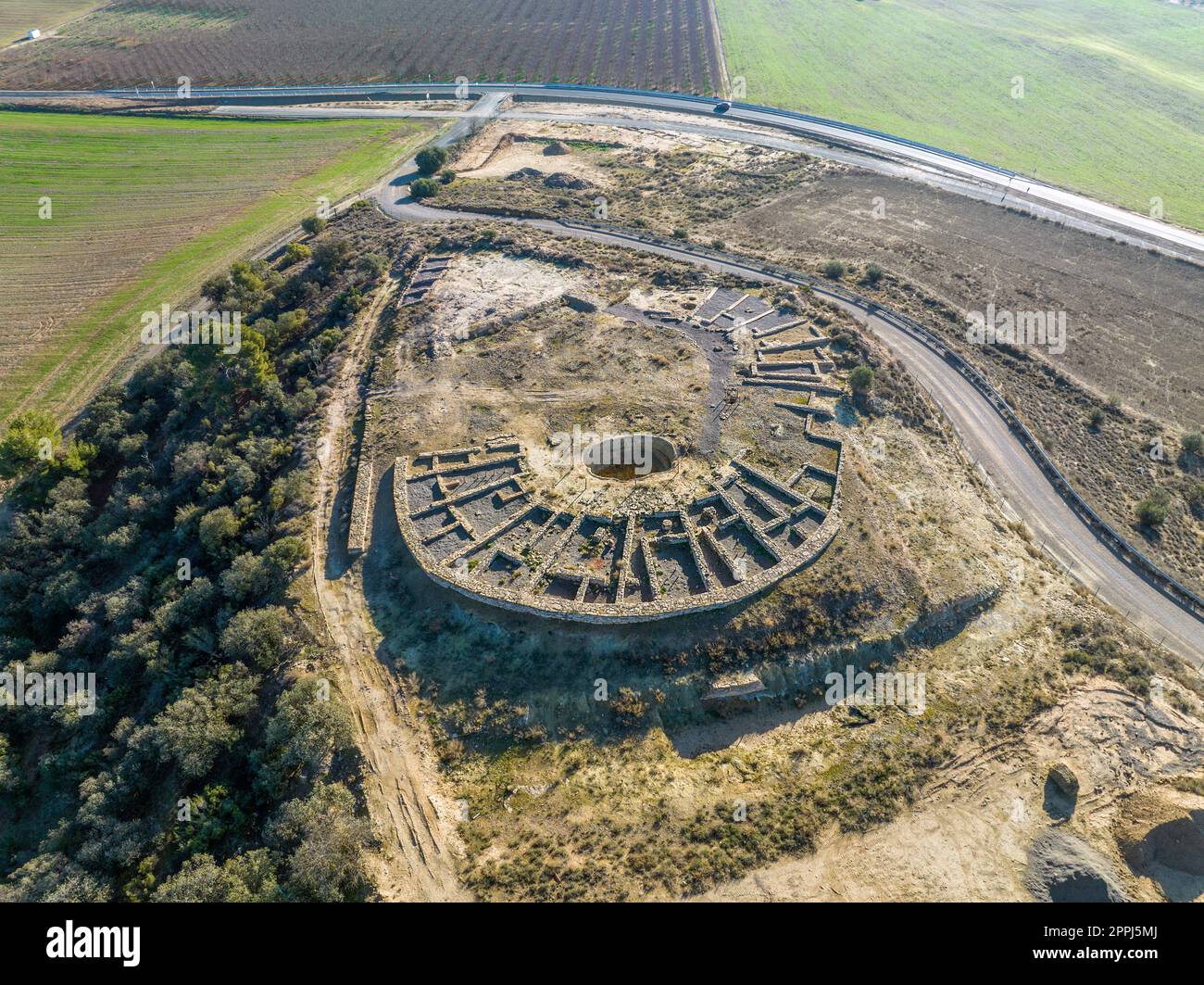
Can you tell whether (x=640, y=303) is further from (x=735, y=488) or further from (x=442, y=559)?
(x=442, y=559)

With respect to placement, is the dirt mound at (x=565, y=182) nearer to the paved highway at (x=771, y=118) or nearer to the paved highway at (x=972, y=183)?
the paved highway at (x=972, y=183)

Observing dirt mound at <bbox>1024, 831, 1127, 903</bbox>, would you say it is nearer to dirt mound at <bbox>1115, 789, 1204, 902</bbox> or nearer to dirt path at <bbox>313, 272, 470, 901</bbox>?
dirt mound at <bbox>1115, 789, 1204, 902</bbox>

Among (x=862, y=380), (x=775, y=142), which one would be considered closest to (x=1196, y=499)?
(x=862, y=380)

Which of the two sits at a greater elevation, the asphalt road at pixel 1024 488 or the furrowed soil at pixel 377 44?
the furrowed soil at pixel 377 44

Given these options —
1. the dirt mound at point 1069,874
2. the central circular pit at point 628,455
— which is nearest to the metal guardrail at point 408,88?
the central circular pit at point 628,455

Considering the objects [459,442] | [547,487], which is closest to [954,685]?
[547,487]

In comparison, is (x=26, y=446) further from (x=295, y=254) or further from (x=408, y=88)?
(x=408, y=88)
